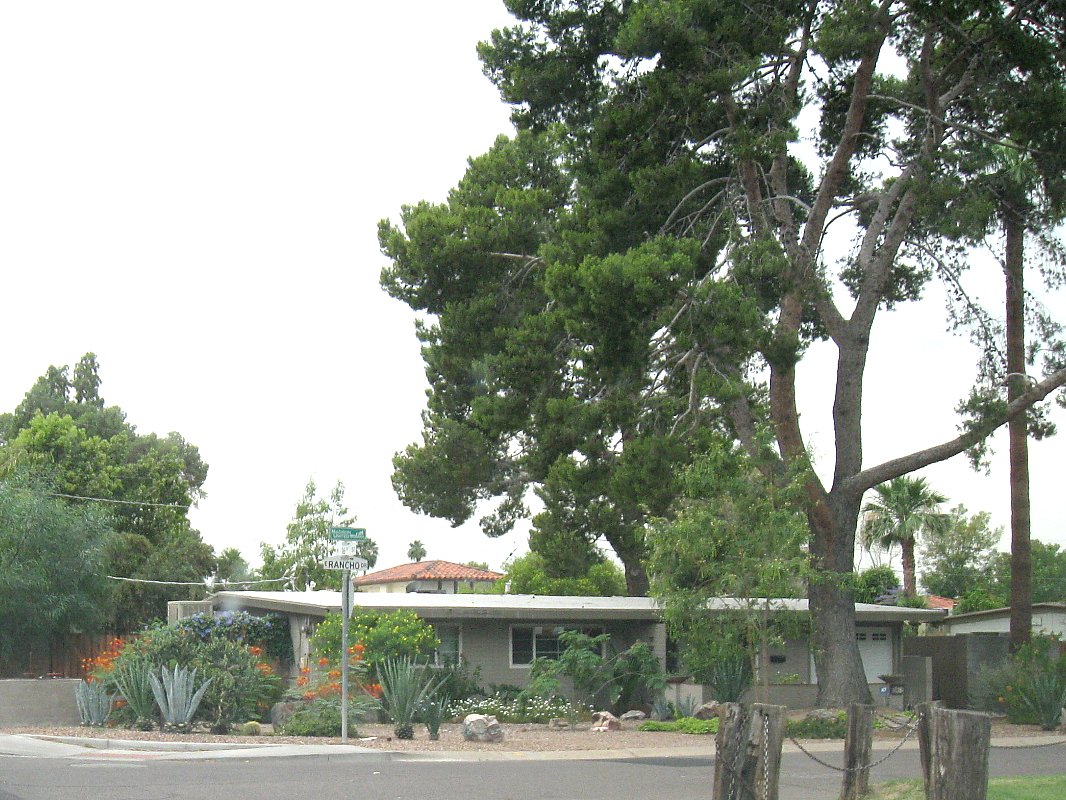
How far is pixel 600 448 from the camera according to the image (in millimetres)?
26469

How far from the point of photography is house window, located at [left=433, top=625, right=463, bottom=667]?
98.3 feet

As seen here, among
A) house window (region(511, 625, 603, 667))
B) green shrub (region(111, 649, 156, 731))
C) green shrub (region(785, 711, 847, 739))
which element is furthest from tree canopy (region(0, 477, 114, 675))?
green shrub (region(785, 711, 847, 739))

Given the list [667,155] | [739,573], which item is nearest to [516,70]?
[667,155]

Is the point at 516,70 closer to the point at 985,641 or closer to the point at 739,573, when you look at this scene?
the point at 739,573

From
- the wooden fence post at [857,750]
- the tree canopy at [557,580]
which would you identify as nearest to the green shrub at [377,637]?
the wooden fence post at [857,750]

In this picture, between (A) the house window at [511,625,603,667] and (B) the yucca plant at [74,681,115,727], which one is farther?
(A) the house window at [511,625,603,667]

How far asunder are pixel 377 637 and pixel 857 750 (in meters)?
14.6

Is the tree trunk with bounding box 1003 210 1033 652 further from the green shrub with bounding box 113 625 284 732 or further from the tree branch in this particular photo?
the green shrub with bounding box 113 625 284 732

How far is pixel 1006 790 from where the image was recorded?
1399 cm

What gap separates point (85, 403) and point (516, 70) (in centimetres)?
5770

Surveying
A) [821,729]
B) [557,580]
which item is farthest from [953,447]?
[557,580]

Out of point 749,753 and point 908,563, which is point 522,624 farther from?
point 908,563

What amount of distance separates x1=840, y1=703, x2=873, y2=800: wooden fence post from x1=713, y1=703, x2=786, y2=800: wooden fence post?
2.06 m

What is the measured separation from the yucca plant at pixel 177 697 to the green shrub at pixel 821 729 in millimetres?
11053
